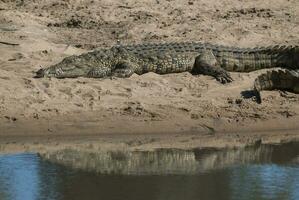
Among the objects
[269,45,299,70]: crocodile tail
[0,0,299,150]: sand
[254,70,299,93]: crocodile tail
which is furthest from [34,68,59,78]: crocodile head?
[269,45,299,70]: crocodile tail

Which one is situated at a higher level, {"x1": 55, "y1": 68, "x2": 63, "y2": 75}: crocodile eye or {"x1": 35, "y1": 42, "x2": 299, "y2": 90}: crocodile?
{"x1": 35, "y1": 42, "x2": 299, "y2": 90}: crocodile

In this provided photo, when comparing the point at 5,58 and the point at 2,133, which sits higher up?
the point at 5,58

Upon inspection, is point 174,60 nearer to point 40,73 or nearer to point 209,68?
point 209,68

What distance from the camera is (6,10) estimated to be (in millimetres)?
11898

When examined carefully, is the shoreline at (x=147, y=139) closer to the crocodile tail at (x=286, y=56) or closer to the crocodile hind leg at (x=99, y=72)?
the crocodile hind leg at (x=99, y=72)

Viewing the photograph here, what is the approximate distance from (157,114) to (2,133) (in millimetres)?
1760

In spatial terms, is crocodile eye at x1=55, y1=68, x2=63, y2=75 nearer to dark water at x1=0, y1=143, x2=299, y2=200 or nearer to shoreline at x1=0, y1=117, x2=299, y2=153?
shoreline at x1=0, y1=117, x2=299, y2=153

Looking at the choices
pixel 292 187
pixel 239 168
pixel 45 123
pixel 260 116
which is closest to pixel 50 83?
pixel 45 123

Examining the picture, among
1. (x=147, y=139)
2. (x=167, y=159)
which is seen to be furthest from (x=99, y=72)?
(x=167, y=159)

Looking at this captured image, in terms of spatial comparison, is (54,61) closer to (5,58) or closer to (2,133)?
(5,58)

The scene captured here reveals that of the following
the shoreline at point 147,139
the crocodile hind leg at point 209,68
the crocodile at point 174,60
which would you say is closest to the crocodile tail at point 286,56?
the crocodile at point 174,60

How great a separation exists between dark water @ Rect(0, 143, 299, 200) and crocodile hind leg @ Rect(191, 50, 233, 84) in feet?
7.71

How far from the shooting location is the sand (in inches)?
308

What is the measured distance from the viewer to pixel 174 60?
9.66 meters
